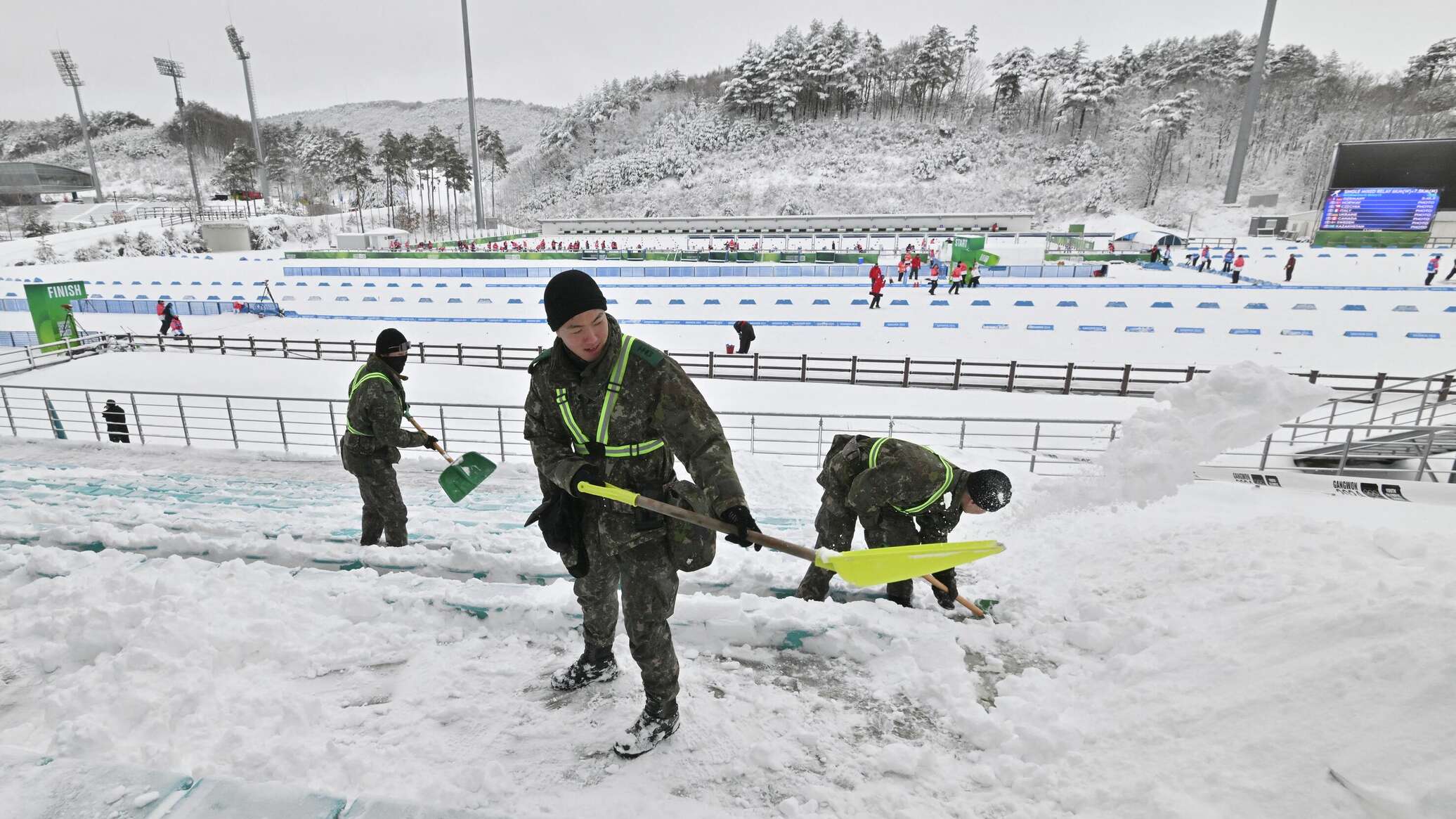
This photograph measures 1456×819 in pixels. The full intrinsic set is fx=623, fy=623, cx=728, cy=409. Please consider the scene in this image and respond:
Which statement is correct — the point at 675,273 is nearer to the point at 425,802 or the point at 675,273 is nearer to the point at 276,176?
the point at 425,802

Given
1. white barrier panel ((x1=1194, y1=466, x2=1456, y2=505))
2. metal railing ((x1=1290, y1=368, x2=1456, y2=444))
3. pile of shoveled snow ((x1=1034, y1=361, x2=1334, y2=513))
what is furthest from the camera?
metal railing ((x1=1290, y1=368, x2=1456, y2=444))

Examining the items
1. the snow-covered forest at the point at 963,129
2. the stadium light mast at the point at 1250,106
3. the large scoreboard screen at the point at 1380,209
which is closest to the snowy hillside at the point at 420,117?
the snow-covered forest at the point at 963,129

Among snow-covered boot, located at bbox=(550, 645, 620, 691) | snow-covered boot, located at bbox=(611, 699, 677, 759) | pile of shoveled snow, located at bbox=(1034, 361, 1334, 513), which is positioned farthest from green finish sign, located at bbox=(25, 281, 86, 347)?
pile of shoveled snow, located at bbox=(1034, 361, 1334, 513)

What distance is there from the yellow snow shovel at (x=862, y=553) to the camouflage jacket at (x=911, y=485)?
704mm

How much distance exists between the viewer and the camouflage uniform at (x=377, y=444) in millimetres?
4961

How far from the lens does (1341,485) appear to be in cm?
727

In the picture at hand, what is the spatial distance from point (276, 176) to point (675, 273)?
8128cm

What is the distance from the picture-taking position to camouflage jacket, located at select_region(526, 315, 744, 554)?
263cm

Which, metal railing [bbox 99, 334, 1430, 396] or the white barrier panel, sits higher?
the white barrier panel

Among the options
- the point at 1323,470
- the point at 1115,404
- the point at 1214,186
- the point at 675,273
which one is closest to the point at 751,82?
the point at 1214,186

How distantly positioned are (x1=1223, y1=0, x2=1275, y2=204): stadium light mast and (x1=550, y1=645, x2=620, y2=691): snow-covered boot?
7039 cm

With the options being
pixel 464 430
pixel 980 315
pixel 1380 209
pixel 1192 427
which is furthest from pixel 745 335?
pixel 1380 209

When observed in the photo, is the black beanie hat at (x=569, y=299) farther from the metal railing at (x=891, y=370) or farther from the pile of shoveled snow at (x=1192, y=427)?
the metal railing at (x=891, y=370)

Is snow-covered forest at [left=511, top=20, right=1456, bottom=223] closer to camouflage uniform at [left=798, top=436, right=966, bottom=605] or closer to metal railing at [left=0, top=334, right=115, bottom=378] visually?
metal railing at [left=0, top=334, right=115, bottom=378]
